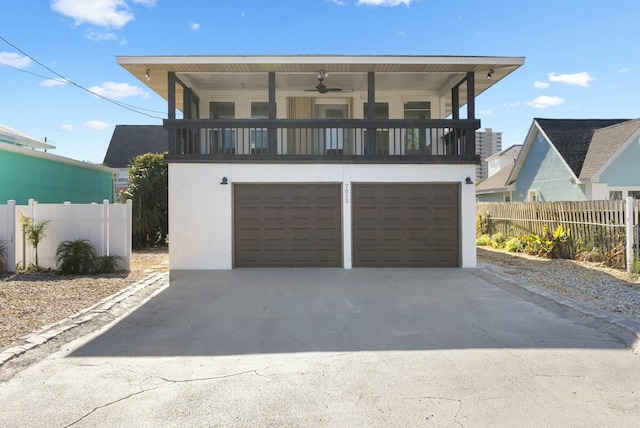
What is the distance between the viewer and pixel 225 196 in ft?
38.6

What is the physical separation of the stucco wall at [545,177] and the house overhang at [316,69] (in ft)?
27.6

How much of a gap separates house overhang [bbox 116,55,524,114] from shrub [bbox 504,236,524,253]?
5368 millimetres

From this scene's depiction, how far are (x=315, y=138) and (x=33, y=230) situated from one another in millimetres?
7448

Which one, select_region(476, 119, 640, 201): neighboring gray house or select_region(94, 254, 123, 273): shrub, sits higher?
select_region(476, 119, 640, 201): neighboring gray house

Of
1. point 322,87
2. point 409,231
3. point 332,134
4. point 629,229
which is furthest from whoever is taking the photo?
point 332,134

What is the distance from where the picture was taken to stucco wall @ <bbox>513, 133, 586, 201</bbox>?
1953 centimetres

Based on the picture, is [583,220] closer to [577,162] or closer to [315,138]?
[315,138]

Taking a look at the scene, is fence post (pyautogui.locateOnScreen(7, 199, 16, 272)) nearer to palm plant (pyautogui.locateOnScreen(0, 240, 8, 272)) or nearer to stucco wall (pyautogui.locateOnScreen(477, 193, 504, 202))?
palm plant (pyautogui.locateOnScreen(0, 240, 8, 272))

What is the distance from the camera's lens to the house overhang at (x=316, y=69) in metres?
11.4

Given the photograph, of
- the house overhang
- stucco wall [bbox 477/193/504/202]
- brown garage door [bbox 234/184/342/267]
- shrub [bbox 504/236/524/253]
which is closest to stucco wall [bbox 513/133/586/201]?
stucco wall [bbox 477/193/504/202]

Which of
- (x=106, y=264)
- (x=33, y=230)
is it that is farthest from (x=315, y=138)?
(x=33, y=230)

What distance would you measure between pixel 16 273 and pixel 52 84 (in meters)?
11.7

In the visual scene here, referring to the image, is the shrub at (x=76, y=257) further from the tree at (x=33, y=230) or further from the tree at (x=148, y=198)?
the tree at (x=148, y=198)

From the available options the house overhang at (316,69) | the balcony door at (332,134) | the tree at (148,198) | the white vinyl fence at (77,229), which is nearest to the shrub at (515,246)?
the house overhang at (316,69)
